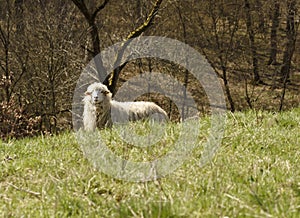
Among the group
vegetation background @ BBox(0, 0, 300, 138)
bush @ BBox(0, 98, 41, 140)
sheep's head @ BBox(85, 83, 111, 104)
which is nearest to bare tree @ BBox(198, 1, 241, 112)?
vegetation background @ BBox(0, 0, 300, 138)

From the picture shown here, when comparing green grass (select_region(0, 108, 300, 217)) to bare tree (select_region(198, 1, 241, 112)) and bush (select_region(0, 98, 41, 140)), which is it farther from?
bare tree (select_region(198, 1, 241, 112))

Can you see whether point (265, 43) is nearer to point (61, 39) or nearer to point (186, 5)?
point (186, 5)

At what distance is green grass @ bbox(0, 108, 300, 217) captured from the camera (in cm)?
301

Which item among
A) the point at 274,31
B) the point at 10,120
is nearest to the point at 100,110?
the point at 10,120

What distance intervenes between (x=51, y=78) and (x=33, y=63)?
124 centimetres

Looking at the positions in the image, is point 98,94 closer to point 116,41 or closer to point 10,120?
point 10,120

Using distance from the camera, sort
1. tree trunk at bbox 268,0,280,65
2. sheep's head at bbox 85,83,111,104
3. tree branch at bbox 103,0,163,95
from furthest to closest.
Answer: tree trunk at bbox 268,0,280,65
tree branch at bbox 103,0,163,95
sheep's head at bbox 85,83,111,104

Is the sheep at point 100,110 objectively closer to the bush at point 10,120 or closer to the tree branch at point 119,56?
the bush at point 10,120

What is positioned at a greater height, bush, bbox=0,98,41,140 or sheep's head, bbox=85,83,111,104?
sheep's head, bbox=85,83,111,104

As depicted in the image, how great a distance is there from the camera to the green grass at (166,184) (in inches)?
118

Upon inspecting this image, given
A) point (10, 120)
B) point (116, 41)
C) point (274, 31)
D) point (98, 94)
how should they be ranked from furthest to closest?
point (274, 31) < point (116, 41) < point (10, 120) < point (98, 94)

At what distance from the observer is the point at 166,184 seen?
11.8 feet

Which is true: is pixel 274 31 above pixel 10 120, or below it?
above

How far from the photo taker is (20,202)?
139 inches
